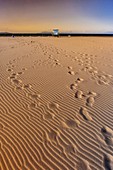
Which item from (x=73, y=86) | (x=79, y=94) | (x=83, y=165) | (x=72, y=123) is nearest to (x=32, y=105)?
(x=72, y=123)

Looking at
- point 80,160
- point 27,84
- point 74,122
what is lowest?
point 80,160

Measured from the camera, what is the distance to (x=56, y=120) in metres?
5.16

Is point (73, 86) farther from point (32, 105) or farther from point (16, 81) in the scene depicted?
point (16, 81)

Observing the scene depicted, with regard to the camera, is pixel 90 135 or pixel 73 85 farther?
pixel 73 85

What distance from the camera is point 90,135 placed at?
14.8ft

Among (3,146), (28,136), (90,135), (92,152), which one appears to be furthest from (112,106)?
(3,146)

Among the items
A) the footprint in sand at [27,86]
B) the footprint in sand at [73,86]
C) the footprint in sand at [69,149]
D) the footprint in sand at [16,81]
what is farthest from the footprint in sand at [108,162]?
the footprint in sand at [16,81]

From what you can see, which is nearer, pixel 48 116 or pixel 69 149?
pixel 69 149

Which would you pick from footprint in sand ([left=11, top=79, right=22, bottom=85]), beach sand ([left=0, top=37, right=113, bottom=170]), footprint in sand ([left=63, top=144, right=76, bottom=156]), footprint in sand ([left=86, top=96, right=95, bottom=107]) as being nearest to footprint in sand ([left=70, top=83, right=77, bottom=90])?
beach sand ([left=0, top=37, right=113, bottom=170])

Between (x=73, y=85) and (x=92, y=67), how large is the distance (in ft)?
9.94

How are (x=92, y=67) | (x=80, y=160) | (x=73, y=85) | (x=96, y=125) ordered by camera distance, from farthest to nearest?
(x=92, y=67)
(x=73, y=85)
(x=96, y=125)
(x=80, y=160)

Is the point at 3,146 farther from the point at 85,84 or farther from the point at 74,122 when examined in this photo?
the point at 85,84

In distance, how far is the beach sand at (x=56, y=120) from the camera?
388 cm

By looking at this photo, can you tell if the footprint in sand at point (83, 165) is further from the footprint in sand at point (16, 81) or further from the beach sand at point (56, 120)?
the footprint in sand at point (16, 81)
